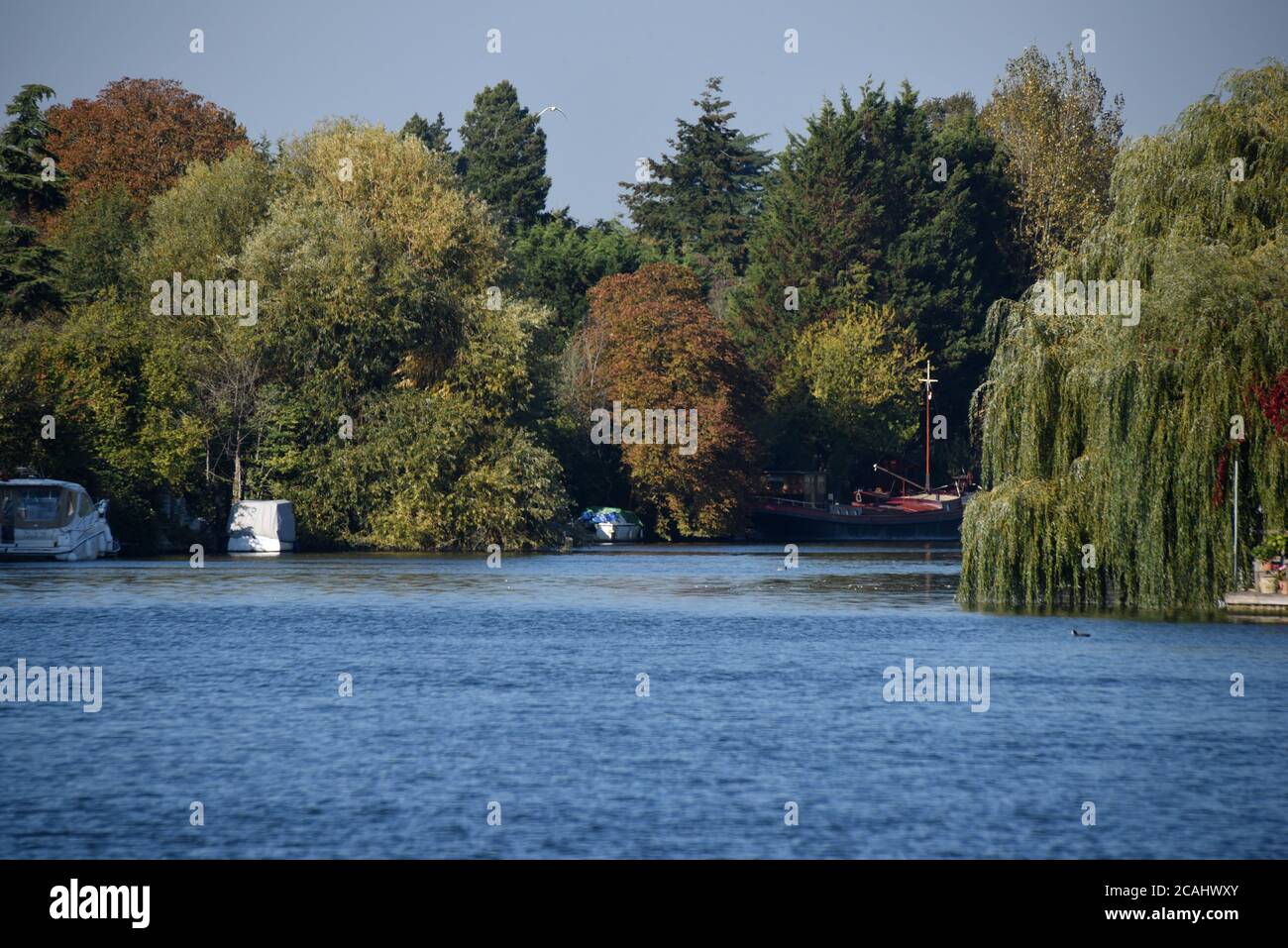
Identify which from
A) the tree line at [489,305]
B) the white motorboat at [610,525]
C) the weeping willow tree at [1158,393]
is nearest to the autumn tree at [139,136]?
the tree line at [489,305]

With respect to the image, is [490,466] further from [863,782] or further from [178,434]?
[863,782]

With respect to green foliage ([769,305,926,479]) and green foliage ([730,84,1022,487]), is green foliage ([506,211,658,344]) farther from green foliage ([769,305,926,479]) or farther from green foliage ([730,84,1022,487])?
green foliage ([769,305,926,479])

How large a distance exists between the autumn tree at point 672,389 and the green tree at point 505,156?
114ft

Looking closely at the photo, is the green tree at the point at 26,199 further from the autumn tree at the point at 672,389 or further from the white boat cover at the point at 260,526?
the autumn tree at the point at 672,389

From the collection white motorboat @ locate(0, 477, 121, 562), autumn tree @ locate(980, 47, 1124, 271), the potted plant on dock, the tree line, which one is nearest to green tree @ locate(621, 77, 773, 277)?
the tree line

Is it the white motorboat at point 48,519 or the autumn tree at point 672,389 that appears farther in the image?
the autumn tree at point 672,389

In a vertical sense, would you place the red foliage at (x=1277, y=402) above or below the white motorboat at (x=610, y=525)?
above

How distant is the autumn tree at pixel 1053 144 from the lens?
110750mm

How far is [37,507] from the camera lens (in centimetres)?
6362

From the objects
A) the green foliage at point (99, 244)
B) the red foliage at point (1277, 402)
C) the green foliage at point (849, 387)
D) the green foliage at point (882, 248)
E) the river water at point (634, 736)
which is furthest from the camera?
the green foliage at point (882, 248)

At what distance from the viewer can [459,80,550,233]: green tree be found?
137000 mm

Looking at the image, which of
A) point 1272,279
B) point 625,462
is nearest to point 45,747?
point 1272,279

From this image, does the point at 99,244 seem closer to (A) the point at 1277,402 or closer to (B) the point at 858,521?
(B) the point at 858,521

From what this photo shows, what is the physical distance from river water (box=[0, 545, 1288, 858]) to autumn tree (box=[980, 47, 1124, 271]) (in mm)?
70812
